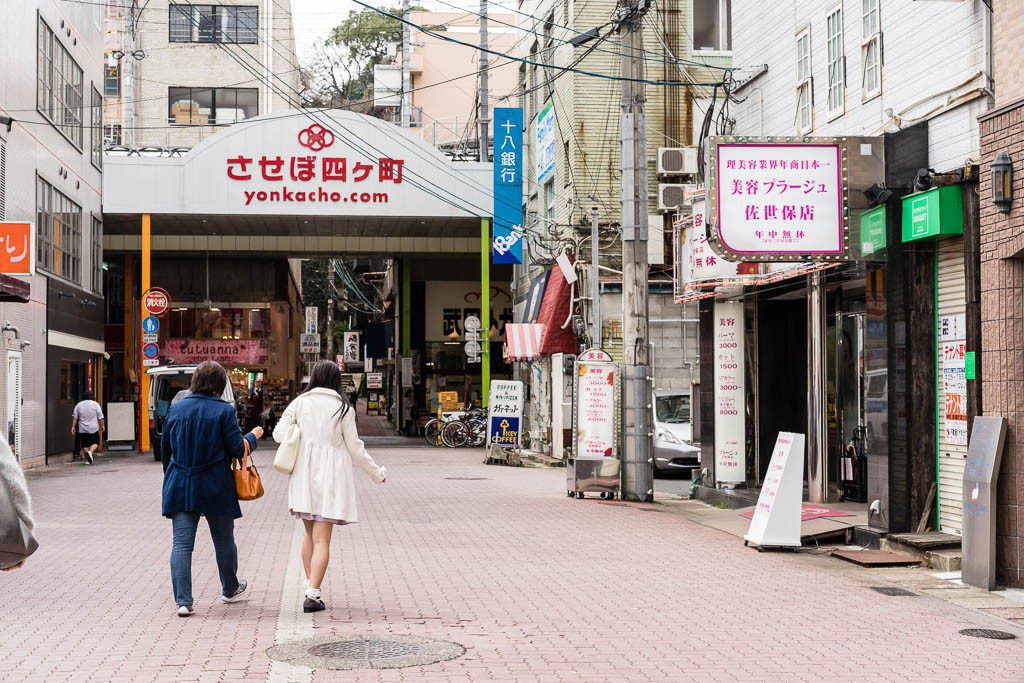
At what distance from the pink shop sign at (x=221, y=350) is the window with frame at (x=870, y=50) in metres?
35.8

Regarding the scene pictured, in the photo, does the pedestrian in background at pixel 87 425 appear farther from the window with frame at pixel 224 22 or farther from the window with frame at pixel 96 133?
the window with frame at pixel 224 22

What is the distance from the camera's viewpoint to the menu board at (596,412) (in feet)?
63.2

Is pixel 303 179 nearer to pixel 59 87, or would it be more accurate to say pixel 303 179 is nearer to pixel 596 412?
pixel 59 87

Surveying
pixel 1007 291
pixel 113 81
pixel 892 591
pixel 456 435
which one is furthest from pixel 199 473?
pixel 113 81

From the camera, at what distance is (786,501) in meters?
13.0

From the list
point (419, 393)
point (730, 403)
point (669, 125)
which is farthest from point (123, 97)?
point (730, 403)

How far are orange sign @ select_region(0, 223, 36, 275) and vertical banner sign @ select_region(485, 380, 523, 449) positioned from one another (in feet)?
36.8

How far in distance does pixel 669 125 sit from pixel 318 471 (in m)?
21.5

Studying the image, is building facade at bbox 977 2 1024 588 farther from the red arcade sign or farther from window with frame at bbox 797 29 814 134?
the red arcade sign

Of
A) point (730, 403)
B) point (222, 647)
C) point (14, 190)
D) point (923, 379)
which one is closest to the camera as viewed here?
point (222, 647)

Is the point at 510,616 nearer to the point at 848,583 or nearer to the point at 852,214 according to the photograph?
the point at 848,583

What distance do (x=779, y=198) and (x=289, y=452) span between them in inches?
243

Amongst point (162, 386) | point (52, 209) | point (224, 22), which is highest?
point (224, 22)

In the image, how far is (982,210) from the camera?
11.1 metres
